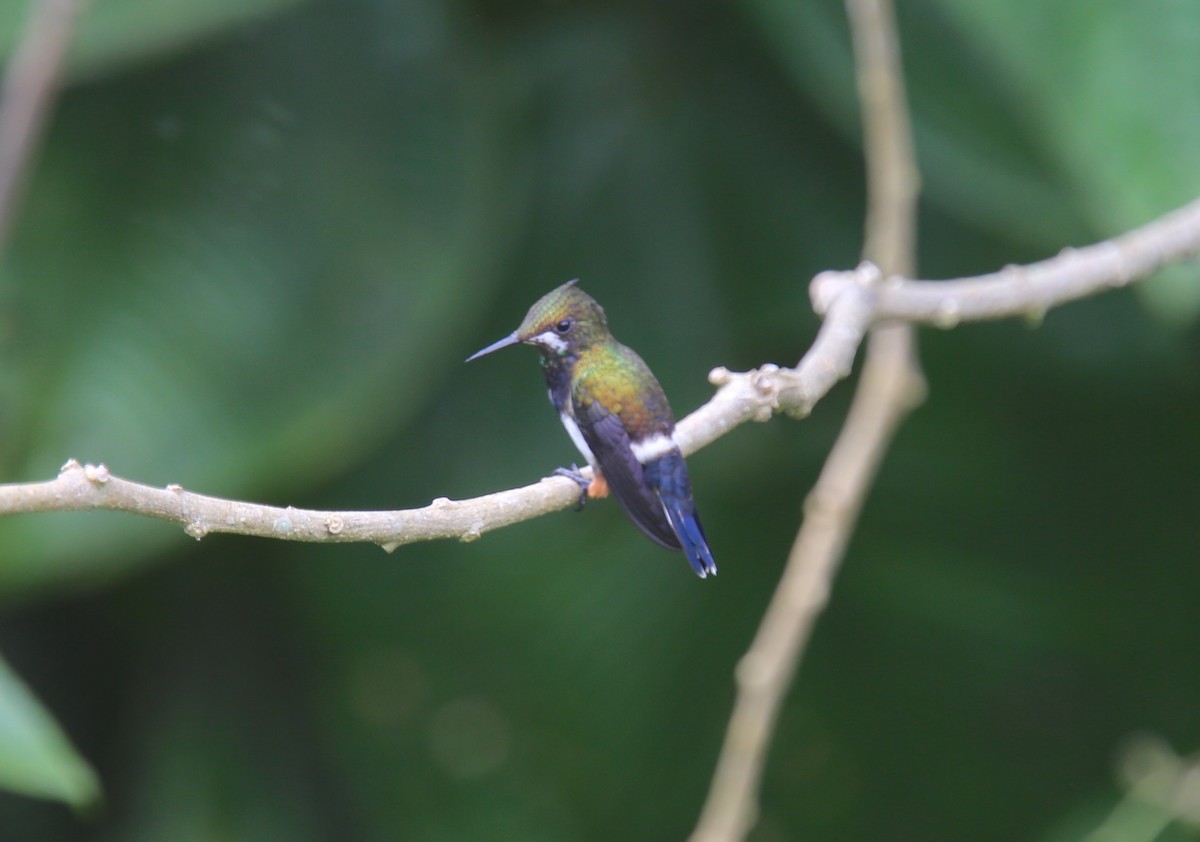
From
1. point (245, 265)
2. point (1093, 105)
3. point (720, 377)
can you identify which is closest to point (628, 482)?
point (720, 377)

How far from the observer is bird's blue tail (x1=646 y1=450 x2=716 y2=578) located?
140 centimetres

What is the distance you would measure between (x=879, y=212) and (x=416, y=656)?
5.50ft

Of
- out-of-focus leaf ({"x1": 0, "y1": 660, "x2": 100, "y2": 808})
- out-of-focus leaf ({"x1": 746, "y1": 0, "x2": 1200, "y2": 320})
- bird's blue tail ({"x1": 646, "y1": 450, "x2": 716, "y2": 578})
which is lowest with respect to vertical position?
bird's blue tail ({"x1": 646, "y1": 450, "x2": 716, "y2": 578})

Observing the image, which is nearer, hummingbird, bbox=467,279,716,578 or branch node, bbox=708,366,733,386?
branch node, bbox=708,366,733,386

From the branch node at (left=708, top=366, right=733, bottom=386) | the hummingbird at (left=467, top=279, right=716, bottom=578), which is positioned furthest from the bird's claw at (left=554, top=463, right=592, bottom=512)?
the branch node at (left=708, top=366, right=733, bottom=386)

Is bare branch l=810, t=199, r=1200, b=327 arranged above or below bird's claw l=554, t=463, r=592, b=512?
above

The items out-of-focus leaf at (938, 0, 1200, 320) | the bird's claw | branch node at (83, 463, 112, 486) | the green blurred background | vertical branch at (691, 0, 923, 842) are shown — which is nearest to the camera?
branch node at (83, 463, 112, 486)

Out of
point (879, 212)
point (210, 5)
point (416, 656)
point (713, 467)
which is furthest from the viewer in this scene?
point (416, 656)

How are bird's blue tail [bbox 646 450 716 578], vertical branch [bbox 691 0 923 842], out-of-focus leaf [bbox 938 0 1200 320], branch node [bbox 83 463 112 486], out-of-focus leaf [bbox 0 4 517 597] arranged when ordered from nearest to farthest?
branch node [bbox 83 463 112 486] < bird's blue tail [bbox 646 450 716 578] < vertical branch [bbox 691 0 923 842] < out-of-focus leaf [bbox 938 0 1200 320] < out-of-focus leaf [bbox 0 4 517 597]

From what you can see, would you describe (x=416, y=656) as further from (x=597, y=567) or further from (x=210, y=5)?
(x=210, y=5)

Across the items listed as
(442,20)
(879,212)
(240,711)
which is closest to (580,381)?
(879,212)

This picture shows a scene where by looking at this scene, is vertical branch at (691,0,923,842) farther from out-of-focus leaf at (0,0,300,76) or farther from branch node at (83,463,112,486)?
out-of-focus leaf at (0,0,300,76)

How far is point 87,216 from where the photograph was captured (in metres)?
2.63

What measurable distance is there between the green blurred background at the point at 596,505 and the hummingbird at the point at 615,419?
43.1 inches
